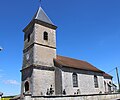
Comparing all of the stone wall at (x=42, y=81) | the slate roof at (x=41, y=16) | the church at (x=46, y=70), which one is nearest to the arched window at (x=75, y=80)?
the church at (x=46, y=70)

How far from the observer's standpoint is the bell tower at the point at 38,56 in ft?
Result: 66.9

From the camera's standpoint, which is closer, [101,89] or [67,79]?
[67,79]

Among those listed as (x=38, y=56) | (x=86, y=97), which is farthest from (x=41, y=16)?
(x=86, y=97)

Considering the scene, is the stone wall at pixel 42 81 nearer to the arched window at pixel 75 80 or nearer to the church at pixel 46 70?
the church at pixel 46 70

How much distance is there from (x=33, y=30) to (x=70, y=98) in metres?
11.9

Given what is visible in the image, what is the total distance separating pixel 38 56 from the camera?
21672 mm

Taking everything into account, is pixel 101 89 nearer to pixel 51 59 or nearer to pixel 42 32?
pixel 51 59

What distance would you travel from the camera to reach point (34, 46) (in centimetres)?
2184

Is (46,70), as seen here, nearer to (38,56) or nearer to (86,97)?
(38,56)

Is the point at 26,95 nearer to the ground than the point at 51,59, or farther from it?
nearer to the ground

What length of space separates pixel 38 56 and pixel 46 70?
89.4 inches

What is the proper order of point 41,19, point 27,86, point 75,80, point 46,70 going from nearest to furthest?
point 27,86 < point 46,70 < point 75,80 < point 41,19

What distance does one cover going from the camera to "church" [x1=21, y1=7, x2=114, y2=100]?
20.5 m

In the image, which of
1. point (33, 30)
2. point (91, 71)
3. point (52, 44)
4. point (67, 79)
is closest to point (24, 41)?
point (33, 30)
